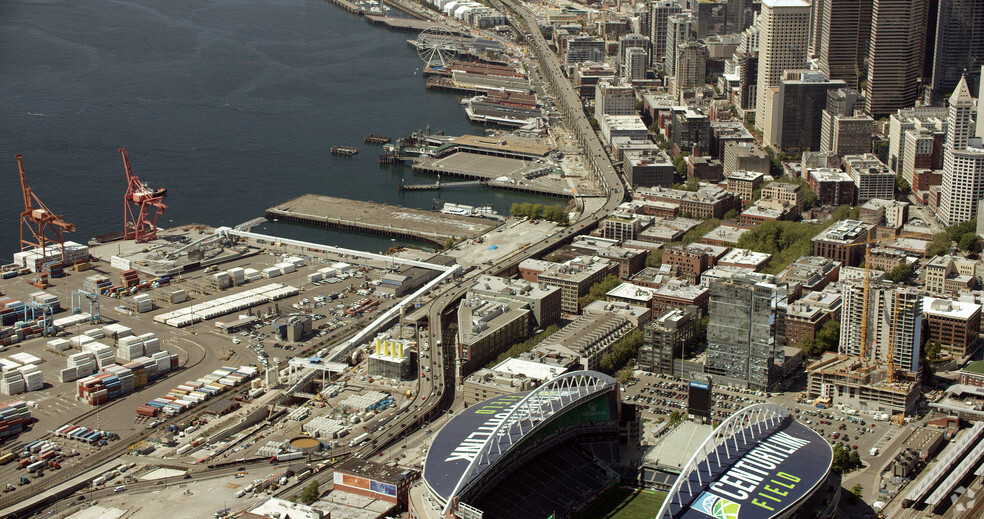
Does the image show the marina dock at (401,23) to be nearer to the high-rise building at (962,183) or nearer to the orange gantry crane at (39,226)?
the orange gantry crane at (39,226)

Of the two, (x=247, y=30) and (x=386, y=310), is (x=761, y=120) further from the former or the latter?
(x=247, y=30)

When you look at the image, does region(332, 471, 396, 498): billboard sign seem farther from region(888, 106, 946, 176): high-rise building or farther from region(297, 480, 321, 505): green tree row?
region(888, 106, 946, 176): high-rise building

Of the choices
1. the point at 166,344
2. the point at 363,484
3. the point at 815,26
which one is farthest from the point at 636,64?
the point at 363,484

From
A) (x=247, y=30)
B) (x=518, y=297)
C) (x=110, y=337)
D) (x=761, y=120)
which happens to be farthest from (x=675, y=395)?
(x=247, y=30)

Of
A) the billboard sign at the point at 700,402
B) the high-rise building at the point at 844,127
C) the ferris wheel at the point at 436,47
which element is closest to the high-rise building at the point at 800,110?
the high-rise building at the point at 844,127

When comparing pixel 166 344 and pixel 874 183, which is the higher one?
pixel 874 183

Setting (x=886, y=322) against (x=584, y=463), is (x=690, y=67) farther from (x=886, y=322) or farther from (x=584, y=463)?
(x=584, y=463)

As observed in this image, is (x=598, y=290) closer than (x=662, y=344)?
No
